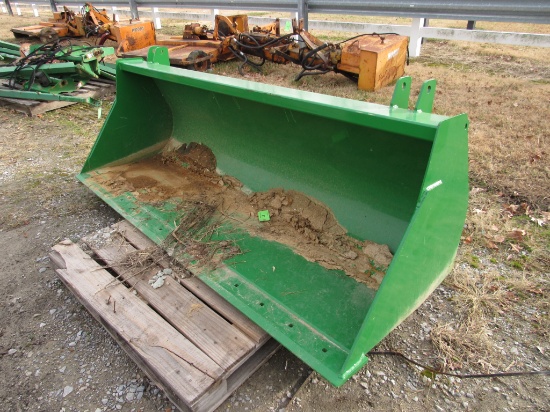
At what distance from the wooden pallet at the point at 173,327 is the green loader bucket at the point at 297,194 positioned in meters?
0.11

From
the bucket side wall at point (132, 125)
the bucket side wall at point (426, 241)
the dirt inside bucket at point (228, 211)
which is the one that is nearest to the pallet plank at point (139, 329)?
the dirt inside bucket at point (228, 211)

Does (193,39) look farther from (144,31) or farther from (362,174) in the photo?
(362,174)

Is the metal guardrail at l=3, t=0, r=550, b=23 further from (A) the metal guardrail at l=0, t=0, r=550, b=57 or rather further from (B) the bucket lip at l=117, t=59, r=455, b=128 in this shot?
(B) the bucket lip at l=117, t=59, r=455, b=128

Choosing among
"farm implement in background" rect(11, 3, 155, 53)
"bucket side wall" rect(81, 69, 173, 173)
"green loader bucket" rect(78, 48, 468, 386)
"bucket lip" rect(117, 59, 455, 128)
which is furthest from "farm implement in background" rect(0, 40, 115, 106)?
"bucket lip" rect(117, 59, 455, 128)

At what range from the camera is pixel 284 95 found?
1.93 m

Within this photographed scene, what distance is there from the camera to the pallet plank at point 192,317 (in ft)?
5.82

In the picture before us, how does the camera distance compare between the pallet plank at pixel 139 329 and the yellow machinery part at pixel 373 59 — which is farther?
the yellow machinery part at pixel 373 59

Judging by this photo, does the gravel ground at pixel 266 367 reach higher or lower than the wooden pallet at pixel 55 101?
lower

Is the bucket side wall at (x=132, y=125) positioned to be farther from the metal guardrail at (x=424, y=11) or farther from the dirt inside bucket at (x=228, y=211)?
the metal guardrail at (x=424, y=11)

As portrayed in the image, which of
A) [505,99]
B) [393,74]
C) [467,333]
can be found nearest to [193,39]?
[393,74]

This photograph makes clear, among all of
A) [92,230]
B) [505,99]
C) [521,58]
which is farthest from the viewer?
[521,58]

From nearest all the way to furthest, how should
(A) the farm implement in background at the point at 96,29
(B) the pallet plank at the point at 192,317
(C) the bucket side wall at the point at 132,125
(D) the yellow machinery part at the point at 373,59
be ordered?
(B) the pallet plank at the point at 192,317
(C) the bucket side wall at the point at 132,125
(D) the yellow machinery part at the point at 373,59
(A) the farm implement in background at the point at 96,29

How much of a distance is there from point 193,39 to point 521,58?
5126 mm

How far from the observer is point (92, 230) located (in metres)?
2.89
